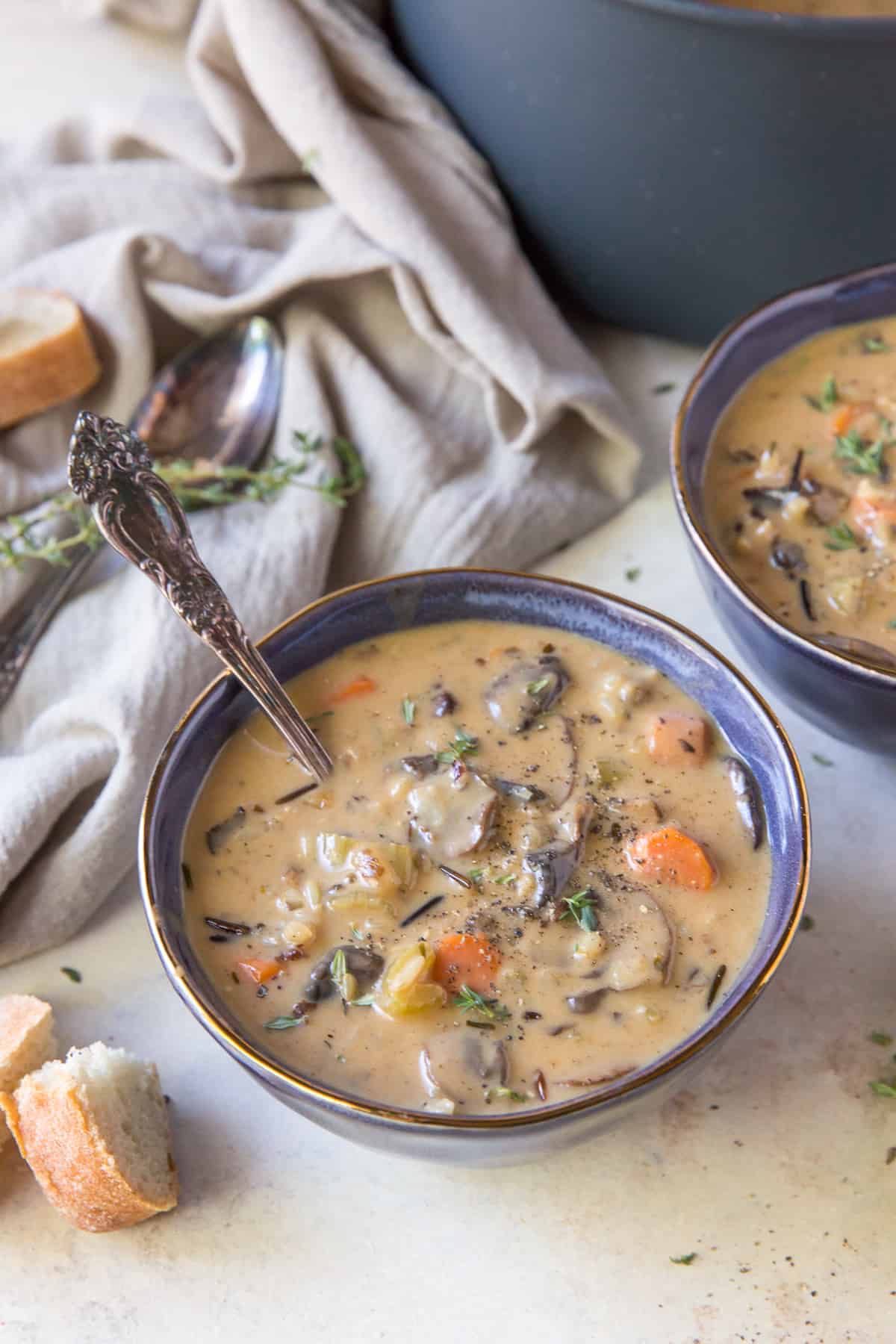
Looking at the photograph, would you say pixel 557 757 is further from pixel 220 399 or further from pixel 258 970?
pixel 220 399

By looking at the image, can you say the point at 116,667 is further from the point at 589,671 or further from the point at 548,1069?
the point at 548,1069

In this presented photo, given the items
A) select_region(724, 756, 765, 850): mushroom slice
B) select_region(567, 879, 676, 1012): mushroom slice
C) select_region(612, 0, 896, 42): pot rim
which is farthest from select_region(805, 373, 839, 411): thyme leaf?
select_region(567, 879, 676, 1012): mushroom slice

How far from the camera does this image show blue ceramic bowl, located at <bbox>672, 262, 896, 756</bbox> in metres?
2.16

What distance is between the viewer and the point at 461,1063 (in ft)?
6.06

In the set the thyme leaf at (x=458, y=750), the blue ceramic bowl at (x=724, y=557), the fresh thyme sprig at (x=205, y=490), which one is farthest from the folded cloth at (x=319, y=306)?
the thyme leaf at (x=458, y=750)

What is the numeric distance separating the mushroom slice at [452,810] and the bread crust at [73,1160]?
1.87ft

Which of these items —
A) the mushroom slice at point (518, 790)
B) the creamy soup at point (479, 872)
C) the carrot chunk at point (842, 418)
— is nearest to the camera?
the creamy soup at point (479, 872)

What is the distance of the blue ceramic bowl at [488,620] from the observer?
1731 millimetres

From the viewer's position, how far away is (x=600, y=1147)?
6.87ft

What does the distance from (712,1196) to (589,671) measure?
761 mm

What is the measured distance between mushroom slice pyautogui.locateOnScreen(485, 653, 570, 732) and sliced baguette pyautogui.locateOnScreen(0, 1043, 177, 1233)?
2.34 ft

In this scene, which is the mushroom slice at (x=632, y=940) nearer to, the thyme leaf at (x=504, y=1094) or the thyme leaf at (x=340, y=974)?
the thyme leaf at (x=504, y=1094)

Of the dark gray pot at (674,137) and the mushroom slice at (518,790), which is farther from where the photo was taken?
the dark gray pot at (674,137)

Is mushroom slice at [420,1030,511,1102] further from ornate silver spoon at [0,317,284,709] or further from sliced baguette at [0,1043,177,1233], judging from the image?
ornate silver spoon at [0,317,284,709]
